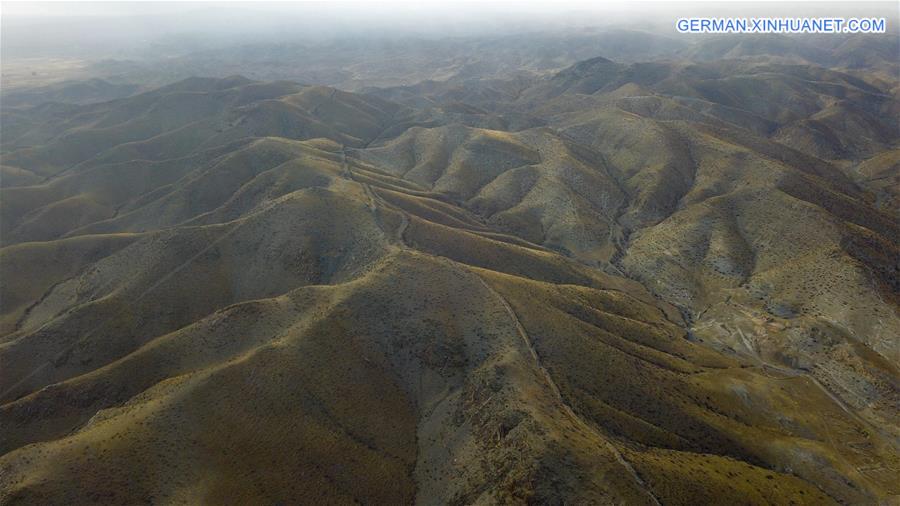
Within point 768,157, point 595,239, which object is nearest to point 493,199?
point 595,239

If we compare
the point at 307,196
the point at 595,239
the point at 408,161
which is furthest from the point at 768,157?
the point at 307,196

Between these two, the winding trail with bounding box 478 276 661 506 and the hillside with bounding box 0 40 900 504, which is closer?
the winding trail with bounding box 478 276 661 506

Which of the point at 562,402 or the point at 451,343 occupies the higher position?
the point at 451,343

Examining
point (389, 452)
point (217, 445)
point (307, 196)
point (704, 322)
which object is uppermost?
point (307, 196)

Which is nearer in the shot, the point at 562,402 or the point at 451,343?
the point at 562,402

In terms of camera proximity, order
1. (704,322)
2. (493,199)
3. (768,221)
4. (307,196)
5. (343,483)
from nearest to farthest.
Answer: (343,483) → (704,322) → (307,196) → (768,221) → (493,199)

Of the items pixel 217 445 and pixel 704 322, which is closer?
pixel 217 445

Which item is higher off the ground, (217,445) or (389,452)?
(217,445)

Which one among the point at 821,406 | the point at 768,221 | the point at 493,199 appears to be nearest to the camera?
the point at 821,406

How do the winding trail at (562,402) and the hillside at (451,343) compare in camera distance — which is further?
the hillside at (451,343)

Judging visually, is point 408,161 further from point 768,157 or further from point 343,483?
point 343,483
